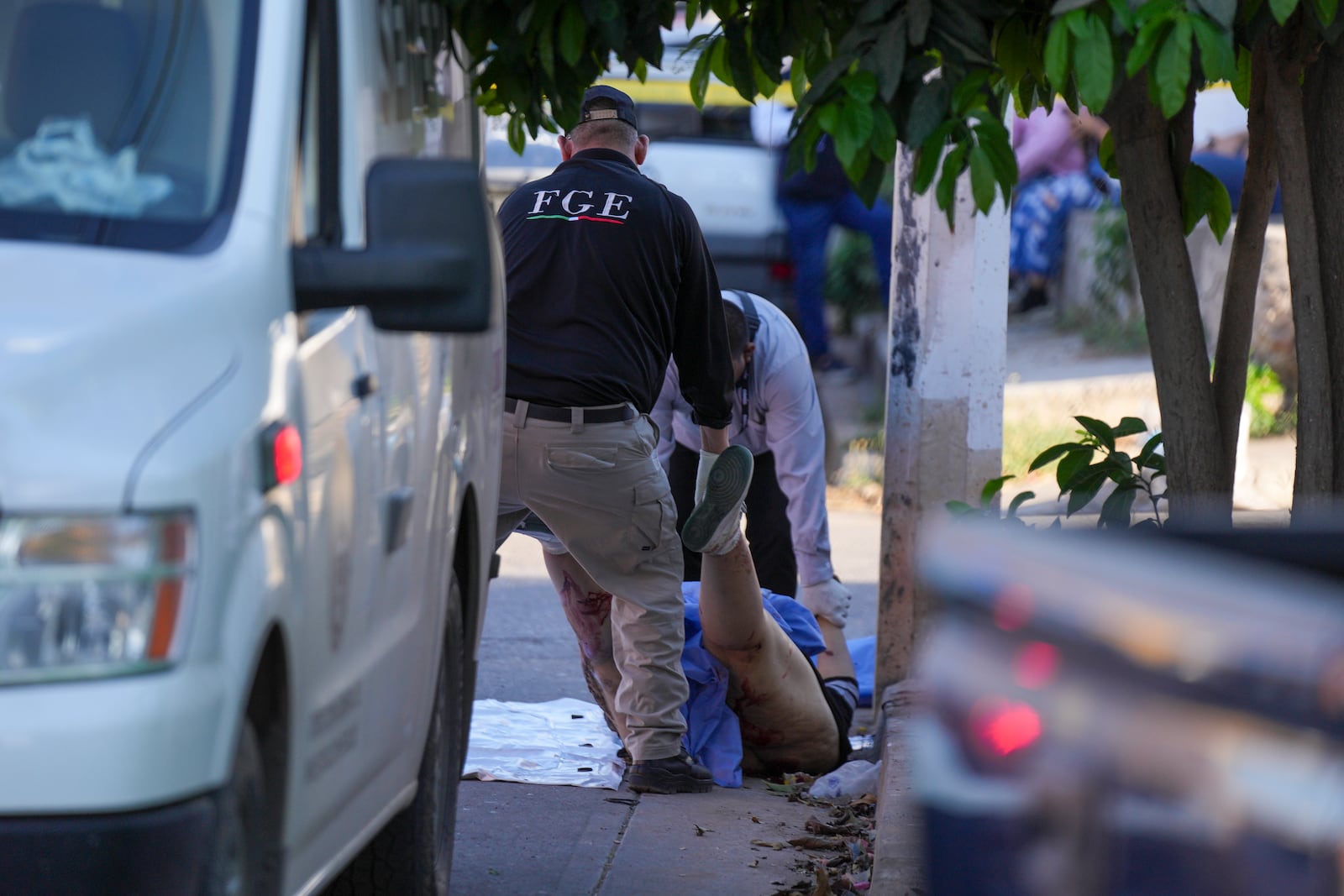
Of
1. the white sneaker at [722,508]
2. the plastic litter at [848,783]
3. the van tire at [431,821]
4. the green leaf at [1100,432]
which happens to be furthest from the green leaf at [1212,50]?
the plastic litter at [848,783]

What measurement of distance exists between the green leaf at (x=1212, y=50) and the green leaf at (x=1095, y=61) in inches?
5.4

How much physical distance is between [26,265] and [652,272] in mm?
3058

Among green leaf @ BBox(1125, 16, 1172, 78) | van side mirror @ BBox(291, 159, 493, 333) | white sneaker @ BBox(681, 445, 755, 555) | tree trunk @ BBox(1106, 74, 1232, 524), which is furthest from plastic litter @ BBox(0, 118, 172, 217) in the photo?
white sneaker @ BBox(681, 445, 755, 555)

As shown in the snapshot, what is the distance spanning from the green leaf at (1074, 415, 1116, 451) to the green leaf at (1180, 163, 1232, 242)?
0.50 m

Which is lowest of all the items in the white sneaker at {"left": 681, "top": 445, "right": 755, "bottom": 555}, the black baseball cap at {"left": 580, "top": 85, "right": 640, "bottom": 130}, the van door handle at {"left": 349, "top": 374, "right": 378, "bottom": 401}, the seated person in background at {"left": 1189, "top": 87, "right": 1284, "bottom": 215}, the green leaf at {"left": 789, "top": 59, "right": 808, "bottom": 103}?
the white sneaker at {"left": 681, "top": 445, "right": 755, "bottom": 555}

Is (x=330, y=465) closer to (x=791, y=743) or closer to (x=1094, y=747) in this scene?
(x=1094, y=747)

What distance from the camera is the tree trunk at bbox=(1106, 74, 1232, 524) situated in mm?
3766

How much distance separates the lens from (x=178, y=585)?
6.59 feet

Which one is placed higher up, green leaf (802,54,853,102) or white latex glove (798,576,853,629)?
green leaf (802,54,853,102)

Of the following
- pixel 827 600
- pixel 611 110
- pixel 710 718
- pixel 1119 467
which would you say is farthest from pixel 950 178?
pixel 827 600

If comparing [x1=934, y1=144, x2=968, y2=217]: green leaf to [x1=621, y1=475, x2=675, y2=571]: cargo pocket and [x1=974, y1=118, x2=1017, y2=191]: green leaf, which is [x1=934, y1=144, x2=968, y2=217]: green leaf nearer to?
[x1=974, y1=118, x2=1017, y2=191]: green leaf

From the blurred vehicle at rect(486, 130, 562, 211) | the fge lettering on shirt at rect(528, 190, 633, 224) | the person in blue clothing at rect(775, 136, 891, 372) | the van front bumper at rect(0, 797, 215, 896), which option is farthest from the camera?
the person in blue clothing at rect(775, 136, 891, 372)

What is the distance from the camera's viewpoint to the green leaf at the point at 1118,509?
4.05m

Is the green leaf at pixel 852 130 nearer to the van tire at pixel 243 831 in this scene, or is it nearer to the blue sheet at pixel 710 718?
the van tire at pixel 243 831
